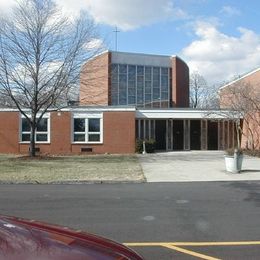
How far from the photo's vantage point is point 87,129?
116 ft

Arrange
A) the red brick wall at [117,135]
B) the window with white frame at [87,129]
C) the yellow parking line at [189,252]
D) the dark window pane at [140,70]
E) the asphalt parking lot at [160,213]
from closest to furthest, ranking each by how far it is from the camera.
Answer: the yellow parking line at [189,252], the asphalt parking lot at [160,213], the red brick wall at [117,135], the window with white frame at [87,129], the dark window pane at [140,70]

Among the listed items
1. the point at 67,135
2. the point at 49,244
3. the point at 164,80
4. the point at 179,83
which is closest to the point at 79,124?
the point at 67,135

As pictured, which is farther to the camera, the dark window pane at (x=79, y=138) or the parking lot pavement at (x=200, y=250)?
the dark window pane at (x=79, y=138)

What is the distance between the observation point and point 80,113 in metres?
35.2

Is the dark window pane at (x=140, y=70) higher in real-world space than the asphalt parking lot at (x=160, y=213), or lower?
higher

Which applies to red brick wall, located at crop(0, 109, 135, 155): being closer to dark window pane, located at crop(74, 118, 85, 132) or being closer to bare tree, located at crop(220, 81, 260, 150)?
dark window pane, located at crop(74, 118, 85, 132)

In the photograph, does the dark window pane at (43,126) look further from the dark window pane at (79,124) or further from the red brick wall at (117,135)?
the red brick wall at (117,135)

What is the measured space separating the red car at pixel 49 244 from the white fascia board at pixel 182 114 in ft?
108

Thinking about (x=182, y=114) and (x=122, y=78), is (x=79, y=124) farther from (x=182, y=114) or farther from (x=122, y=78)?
(x=122, y=78)

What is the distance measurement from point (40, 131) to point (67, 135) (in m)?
1.86

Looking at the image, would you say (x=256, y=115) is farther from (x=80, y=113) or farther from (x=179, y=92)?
(x=179, y=92)

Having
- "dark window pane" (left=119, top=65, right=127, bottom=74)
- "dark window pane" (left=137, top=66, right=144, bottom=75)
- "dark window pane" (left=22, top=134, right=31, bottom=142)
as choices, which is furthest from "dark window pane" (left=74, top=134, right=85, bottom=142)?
"dark window pane" (left=137, top=66, right=144, bottom=75)

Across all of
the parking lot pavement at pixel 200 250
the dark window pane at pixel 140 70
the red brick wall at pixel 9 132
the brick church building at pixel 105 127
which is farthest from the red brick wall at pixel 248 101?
the parking lot pavement at pixel 200 250

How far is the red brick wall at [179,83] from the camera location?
190ft
